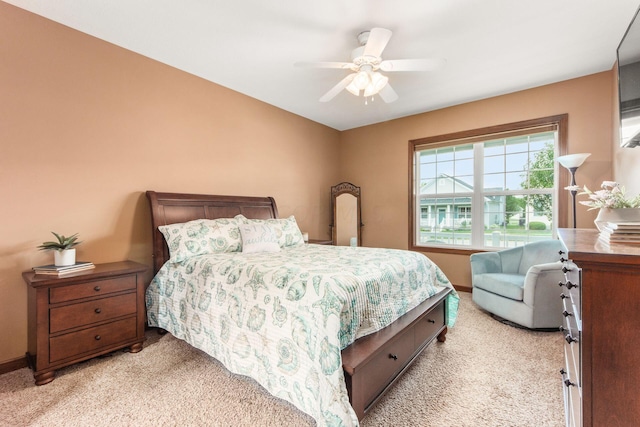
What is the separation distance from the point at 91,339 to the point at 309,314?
1.84m

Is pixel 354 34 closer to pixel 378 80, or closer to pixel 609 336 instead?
pixel 378 80

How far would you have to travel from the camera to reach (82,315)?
209cm

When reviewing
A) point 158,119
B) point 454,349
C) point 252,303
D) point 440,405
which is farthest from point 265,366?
point 158,119

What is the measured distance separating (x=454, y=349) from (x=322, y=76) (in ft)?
10.0

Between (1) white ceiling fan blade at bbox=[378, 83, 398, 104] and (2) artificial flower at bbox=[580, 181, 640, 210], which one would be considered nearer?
(2) artificial flower at bbox=[580, 181, 640, 210]

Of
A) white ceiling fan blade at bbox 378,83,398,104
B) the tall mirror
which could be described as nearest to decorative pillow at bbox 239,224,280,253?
white ceiling fan blade at bbox 378,83,398,104

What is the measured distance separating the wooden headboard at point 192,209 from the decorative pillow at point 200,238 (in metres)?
Result: 0.14

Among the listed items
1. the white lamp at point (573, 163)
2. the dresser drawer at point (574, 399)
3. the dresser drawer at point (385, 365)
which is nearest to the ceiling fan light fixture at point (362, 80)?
the dresser drawer at point (385, 365)

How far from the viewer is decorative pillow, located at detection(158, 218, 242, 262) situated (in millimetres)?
2514

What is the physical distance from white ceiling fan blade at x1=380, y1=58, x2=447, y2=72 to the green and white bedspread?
1537mm

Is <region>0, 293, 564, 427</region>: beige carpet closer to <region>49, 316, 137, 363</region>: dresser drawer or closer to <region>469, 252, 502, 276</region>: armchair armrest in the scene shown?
<region>49, 316, 137, 363</region>: dresser drawer

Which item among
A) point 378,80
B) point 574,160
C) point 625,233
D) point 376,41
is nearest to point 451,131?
point 574,160

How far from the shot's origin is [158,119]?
2916 millimetres

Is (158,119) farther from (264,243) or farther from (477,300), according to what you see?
(477,300)
